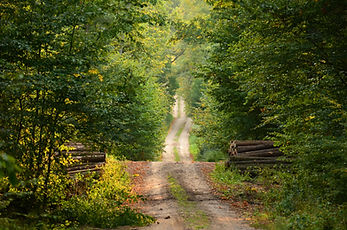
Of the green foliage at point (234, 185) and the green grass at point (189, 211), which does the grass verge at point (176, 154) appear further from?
the green grass at point (189, 211)

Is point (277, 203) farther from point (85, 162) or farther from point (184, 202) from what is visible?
point (85, 162)

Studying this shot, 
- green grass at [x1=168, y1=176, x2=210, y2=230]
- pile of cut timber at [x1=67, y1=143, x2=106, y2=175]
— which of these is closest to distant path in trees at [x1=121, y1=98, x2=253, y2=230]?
green grass at [x1=168, y1=176, x2=210, y2=230]

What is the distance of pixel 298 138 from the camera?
→ 34.1ft

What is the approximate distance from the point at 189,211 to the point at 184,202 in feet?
4.40

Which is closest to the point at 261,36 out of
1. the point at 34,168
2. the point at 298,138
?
the point at 298,138

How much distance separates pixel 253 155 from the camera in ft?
56.7

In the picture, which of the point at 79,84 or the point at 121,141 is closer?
the point at 79,84

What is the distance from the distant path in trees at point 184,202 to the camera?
32.5ft

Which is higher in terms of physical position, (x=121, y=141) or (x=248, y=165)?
(x=121, y=141)

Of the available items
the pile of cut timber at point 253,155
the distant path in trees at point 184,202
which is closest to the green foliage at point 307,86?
the distant path in trees at point 184,202

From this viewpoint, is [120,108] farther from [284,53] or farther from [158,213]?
[284,53]

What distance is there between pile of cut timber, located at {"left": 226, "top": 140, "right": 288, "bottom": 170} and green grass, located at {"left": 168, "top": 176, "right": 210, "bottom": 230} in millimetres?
3313

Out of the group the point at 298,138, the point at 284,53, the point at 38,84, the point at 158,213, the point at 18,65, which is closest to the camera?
the point at 38,84

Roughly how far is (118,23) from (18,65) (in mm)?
3896
